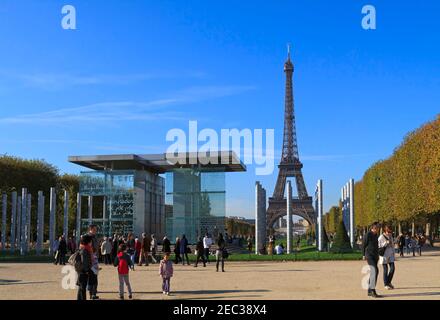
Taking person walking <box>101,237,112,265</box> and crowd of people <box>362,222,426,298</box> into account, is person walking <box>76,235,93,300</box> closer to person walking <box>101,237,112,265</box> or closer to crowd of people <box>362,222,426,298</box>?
crowd of people <box>362,222,426,298</box>

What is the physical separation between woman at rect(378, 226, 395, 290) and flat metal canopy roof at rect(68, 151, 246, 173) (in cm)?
3040

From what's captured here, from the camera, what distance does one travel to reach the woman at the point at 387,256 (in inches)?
654

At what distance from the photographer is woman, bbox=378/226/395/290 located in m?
16.6

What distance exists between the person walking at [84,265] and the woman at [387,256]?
27.1ft

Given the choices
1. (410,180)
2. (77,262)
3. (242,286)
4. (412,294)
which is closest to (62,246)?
(242,286)

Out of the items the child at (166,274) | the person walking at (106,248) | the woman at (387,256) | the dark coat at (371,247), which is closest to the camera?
the dark coat at (371,247)

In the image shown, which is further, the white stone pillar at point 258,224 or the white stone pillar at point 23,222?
the white stone pillar at point 23,222

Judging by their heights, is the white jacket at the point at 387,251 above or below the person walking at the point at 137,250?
above

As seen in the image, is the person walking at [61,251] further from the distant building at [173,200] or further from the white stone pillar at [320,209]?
the white stone pillar at [320,209]

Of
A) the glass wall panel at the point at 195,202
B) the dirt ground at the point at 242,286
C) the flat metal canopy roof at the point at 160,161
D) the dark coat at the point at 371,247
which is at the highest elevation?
→ the flat metal canopy roof at the point at 160,161

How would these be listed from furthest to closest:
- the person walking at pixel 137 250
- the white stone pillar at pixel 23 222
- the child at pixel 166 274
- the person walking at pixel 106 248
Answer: the white stone pillar at pixel 23 222
the person walking at pixel 137 250
the person walking at pixel 106 248
the child at pixel 166 274

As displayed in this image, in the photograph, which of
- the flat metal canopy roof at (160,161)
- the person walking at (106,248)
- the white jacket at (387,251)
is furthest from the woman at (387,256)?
the flat metal canopy roof at (160,161)
